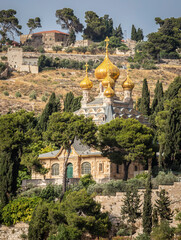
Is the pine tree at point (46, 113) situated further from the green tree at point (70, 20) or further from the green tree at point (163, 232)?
the green tree at point (70, 20)

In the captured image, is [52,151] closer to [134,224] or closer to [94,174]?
[94,174]

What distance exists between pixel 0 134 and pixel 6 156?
2546mm

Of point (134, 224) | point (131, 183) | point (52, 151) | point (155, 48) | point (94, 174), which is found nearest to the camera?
point (134, 224)

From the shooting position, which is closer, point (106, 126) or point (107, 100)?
point (106, 126)

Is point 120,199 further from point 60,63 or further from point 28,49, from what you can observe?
point 28,49

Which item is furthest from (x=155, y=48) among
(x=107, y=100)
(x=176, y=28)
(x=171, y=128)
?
(x=171, y=128)

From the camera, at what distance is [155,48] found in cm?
13088

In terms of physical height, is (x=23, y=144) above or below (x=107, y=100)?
below

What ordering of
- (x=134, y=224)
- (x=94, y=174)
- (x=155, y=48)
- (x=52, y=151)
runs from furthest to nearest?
1. (x=155, y=48)
2. (x=52, y=151)
3. (x=94, y=174)
4. (x=134, y=224)

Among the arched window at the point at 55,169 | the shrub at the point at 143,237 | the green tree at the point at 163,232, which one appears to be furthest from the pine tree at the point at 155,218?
the arched window at the point at 55,169

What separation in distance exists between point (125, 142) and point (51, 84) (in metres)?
65.5

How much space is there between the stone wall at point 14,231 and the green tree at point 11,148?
7.52 ft

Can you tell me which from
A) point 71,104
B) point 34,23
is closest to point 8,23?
point 34,23

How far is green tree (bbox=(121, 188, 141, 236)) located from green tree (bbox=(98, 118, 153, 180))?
7.10 meters
